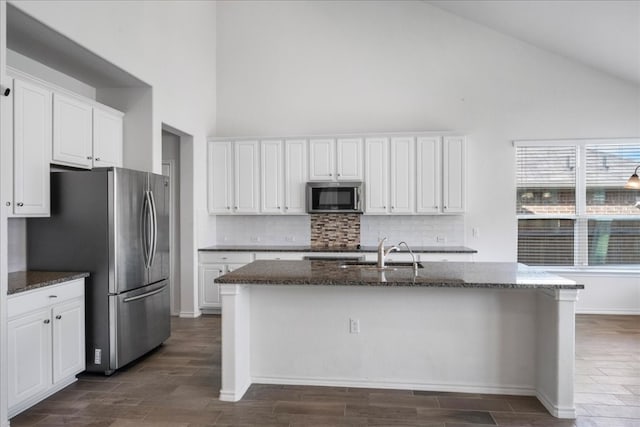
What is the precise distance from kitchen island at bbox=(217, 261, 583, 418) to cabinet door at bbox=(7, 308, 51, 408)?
1297 millimetres

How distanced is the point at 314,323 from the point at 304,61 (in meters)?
4.25

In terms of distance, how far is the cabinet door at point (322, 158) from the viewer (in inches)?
233

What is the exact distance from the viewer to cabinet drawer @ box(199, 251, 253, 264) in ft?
18.9

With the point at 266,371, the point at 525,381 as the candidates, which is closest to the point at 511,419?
the point at 525,381

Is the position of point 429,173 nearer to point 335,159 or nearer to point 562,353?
point 335,159

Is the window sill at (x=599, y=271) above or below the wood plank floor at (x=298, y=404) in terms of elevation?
above

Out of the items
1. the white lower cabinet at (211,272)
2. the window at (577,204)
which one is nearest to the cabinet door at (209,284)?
the white lower cabinet at (211,272)

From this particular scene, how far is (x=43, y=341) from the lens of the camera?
3.14 m

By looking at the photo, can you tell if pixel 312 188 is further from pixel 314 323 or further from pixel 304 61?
pixel 314 323

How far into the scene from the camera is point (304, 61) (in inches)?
250

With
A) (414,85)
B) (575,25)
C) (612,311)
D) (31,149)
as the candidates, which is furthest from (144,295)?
(612,311)

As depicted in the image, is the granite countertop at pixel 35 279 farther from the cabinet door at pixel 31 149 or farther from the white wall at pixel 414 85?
the white wall at pixel 414 85

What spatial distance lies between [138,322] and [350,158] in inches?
132

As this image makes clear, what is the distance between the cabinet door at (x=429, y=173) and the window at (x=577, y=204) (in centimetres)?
122
